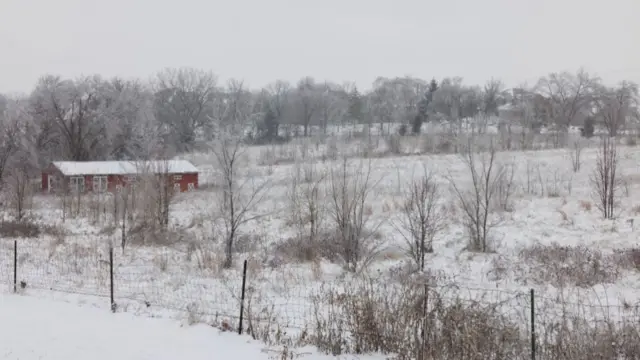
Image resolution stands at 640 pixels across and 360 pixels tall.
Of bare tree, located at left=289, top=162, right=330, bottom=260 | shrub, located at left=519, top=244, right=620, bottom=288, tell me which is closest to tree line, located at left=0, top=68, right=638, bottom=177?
bare tree, located at left=289, top=162, right=330, bottom=260

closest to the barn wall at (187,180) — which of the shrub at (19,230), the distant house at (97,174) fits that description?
the distant house at (97,174)

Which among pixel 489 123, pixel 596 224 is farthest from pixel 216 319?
pixel 489 123

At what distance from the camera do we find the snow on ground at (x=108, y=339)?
19.7ft

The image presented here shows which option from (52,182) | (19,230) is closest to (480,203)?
(19,230)

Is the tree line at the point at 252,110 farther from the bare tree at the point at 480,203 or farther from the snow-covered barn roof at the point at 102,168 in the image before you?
the bare tree at the point at 480,203

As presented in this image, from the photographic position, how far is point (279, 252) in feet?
45.9

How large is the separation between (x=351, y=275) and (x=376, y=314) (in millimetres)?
4712

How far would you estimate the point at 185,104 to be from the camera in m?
64.7

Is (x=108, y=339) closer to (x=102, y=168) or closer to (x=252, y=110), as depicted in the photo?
(x=102, y=168)

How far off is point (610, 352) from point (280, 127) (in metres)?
59.8

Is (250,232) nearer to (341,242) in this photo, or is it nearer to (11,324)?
(341,242)

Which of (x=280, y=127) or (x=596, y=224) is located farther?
A: (x=280, y=127)

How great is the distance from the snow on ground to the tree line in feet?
95.7

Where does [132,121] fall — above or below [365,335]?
above
